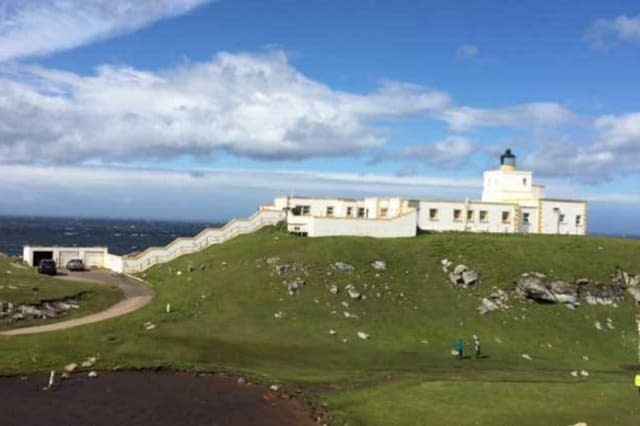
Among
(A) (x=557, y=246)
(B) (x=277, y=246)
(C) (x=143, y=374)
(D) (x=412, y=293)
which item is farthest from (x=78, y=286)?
(A) (x=557, y=246)

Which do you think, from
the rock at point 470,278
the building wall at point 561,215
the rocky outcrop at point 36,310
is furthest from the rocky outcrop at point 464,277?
the rocky outcrop at point 36,310

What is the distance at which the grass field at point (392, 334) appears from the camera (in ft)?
116

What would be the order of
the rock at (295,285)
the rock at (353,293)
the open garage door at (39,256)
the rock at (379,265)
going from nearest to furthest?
the rock at (295,285)
the rock at (353,293)
the rock at (379,265)
the open garage door at (39,256)

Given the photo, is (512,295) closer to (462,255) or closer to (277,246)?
(462,255)

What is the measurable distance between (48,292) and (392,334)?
2827 centimetres

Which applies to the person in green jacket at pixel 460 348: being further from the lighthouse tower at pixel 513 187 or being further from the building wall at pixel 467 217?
the lighthouse tower at pixel 513 187

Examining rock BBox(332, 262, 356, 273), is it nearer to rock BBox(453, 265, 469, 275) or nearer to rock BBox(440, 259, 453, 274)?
rock BBox(440, 259, 453, 274)

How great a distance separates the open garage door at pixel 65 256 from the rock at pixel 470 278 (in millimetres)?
44582

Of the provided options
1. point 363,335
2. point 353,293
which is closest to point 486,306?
point 353,293

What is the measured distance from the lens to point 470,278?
199 ft

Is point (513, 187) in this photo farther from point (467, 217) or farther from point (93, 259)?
point (93, 259)

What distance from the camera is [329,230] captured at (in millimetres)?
69625

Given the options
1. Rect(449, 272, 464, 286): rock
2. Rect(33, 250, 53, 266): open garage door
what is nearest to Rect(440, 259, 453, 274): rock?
Rect(449, 272, 464, 286): rock

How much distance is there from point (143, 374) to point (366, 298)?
22.5 meters
